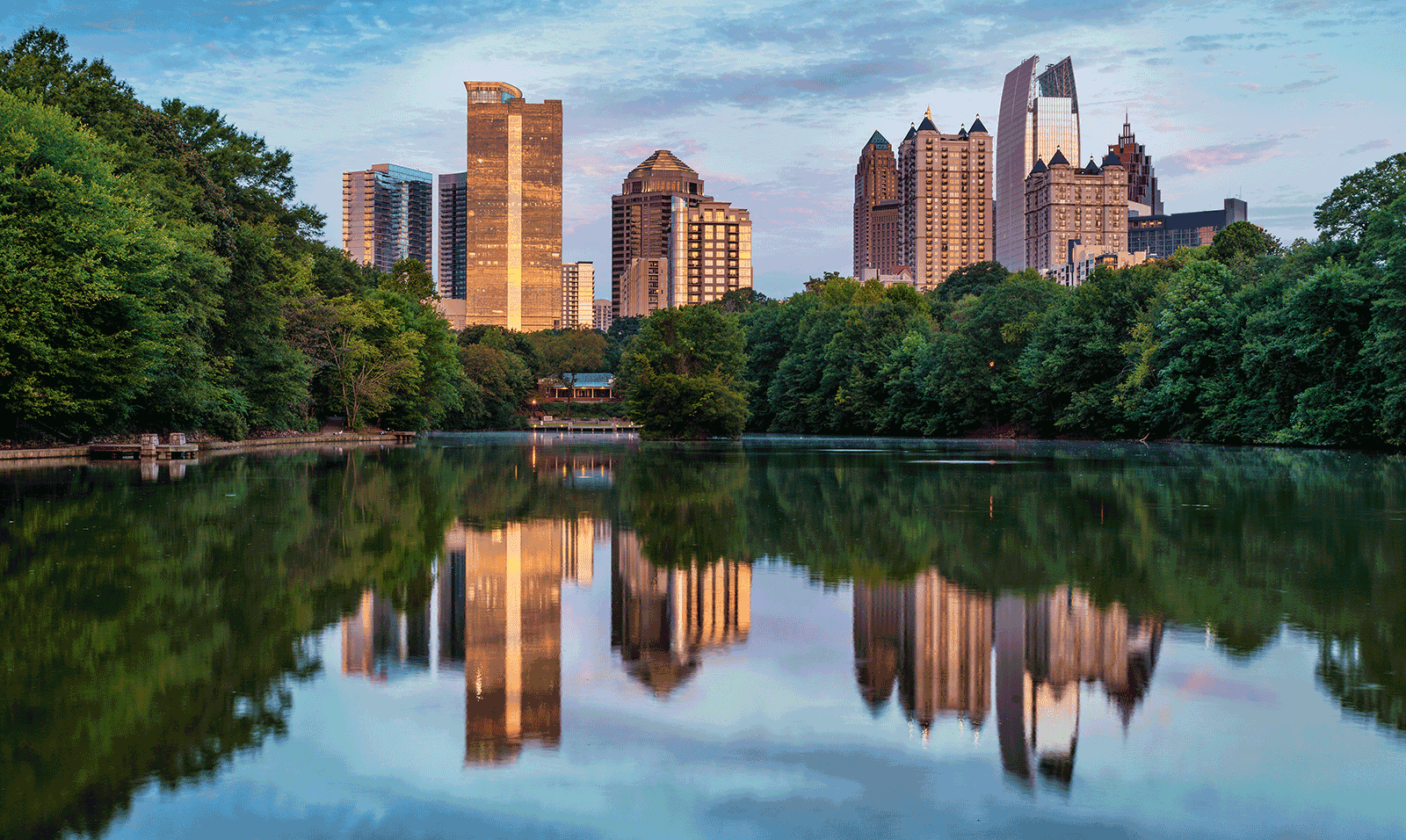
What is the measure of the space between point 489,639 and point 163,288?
32.1m

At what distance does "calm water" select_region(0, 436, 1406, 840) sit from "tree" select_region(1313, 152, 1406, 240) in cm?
3881

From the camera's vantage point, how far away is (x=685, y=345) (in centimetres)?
6462

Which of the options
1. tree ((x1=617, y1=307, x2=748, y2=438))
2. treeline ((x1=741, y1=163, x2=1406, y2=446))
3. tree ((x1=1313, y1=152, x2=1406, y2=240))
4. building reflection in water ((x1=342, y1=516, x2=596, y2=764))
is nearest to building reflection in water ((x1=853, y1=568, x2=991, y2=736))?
building reflection in water ((x1=342, y1=516, x2=596, y2=764))

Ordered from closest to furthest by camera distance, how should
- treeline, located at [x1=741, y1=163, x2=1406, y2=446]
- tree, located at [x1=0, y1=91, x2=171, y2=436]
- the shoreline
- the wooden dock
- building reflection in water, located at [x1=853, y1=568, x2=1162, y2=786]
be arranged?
building reflection in water, located at [x1=853, y1=568, x2=1162, y2=786]
tree, located at [x1=0, y1=91, x2=171, y2=436]
the shoreline
treeline, located at [x1=741, y1=163, x2=1406, y2=446]
the wooden dock

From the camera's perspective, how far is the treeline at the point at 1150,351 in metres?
44.6

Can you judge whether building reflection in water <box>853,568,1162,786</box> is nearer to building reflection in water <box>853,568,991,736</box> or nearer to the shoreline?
building reflection in water <box>853,568,991,736</box>

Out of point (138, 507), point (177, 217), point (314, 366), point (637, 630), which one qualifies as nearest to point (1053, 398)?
point (314, 366)

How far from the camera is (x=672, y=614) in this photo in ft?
29.8

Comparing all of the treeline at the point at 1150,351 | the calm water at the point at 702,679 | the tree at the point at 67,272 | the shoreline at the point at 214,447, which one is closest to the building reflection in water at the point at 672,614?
the calm water at the point at 702,679

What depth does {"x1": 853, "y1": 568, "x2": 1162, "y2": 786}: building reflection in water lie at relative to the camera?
5.95m

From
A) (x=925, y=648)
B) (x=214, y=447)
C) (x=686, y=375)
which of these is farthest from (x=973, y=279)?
(x=925, y=648)

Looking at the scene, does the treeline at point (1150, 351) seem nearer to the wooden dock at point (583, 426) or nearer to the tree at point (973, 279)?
the wooden dock at point (583, 426)

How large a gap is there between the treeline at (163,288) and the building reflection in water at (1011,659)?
2818 cm

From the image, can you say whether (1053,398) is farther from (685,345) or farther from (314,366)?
(314,366)
